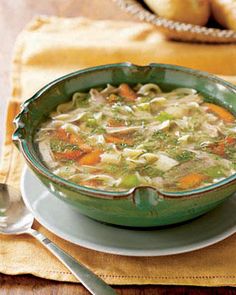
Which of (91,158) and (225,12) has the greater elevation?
(225,12)

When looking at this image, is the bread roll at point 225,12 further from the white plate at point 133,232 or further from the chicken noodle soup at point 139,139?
the white plate at point 133,232

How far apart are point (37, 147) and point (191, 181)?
554mm

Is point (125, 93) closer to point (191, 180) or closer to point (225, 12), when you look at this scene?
point (191, 180)

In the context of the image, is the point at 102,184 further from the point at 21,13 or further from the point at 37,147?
A: the point at 21,13

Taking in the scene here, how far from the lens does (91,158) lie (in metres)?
2.20

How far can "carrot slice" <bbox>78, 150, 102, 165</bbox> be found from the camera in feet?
7.14

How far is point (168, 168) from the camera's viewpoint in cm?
212

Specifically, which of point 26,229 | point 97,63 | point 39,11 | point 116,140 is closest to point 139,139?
point 116,140

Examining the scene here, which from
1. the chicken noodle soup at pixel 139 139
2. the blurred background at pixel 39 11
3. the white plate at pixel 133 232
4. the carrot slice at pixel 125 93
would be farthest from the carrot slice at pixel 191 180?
the blurred background at pixel 39 11

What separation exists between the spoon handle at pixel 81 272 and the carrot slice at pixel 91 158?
0.29 metres

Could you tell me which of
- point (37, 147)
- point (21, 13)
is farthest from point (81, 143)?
point (21, 13)

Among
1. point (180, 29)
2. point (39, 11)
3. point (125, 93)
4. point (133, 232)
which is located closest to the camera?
point (133, 232)

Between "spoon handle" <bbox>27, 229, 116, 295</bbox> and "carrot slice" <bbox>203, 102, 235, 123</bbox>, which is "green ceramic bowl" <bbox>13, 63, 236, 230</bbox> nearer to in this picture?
A: "carrot slice" <bbox>203, 102, 235, 123</bbox>

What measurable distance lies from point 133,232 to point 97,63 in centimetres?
139
